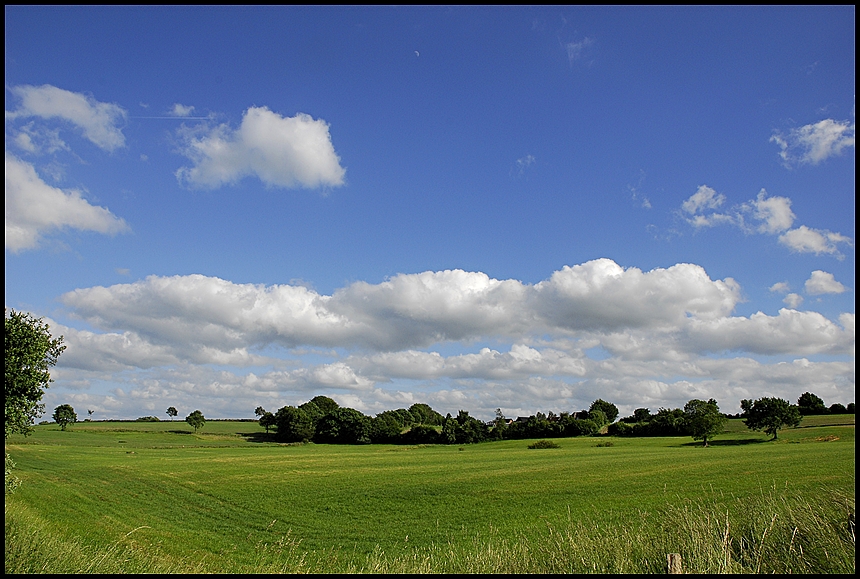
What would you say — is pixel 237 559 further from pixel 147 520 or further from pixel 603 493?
pixel 603 493

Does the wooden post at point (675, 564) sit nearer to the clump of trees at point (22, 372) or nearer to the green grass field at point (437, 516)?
the green grass field at point (437, 516)

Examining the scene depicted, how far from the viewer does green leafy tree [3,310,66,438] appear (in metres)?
25.0

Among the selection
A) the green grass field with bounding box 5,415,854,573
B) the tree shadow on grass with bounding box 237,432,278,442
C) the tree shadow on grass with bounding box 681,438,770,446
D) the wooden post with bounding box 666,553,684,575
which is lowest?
the tree shadow on grass with bounding box 237,432,278,442

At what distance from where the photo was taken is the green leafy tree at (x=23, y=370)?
25.0m

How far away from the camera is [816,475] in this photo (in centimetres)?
3691

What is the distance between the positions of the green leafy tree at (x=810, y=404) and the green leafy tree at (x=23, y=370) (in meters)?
166

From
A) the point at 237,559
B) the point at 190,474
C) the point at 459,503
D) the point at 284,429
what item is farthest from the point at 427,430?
the point at 237,559

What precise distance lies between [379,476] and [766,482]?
33.5m

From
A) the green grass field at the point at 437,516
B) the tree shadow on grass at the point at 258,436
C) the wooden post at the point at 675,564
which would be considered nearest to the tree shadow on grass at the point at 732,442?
the green grass field at the point at 437,516

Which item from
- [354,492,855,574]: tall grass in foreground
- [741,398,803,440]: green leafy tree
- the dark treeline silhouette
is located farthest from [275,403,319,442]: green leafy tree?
[354,492,855,574]: tall grass in foreground

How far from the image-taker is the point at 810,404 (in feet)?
477

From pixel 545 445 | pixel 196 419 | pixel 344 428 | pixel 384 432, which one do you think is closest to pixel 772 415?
pixel 545 445

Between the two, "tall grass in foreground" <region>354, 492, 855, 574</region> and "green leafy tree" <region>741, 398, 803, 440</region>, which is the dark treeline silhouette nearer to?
"green leafy tree" <region>741, 398, 803, 440</region>

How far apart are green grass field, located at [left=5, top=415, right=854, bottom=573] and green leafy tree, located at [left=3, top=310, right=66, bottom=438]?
4006 millimetres
